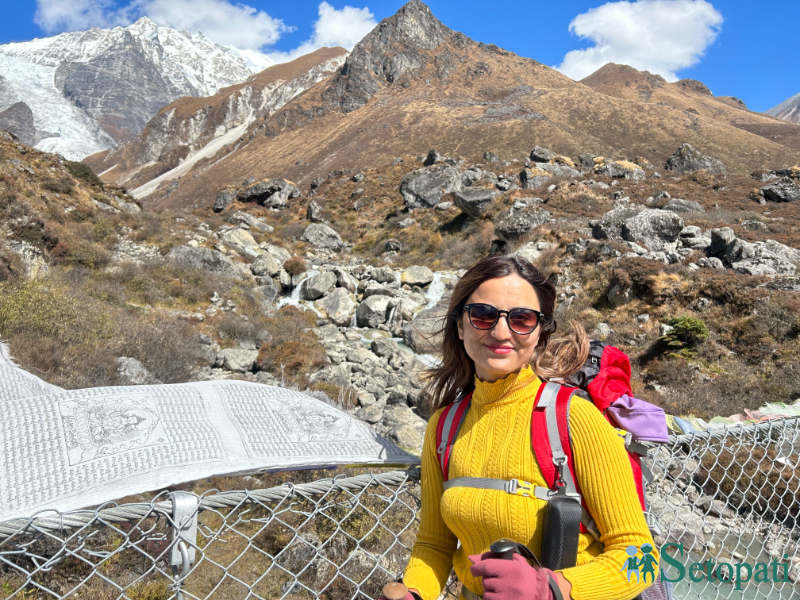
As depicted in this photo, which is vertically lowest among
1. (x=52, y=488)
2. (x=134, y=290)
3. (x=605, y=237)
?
(x=134, y=290)

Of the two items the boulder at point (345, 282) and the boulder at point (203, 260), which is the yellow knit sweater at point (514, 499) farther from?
the boulder at point (345, 282)

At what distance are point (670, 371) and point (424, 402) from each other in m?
4.78

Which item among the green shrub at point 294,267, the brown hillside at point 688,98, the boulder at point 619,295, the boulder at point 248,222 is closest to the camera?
the boulder at point 619,295

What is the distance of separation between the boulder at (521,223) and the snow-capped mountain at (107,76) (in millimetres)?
98441

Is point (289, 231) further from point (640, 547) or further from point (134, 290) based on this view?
point (640, 547)

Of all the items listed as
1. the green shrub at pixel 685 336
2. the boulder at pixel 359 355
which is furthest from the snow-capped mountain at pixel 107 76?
the green shrub at pixel 685 336

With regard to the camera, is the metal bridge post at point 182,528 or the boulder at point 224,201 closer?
the metal bridge post at point 182,528

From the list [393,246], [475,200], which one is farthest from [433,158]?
[393,246]

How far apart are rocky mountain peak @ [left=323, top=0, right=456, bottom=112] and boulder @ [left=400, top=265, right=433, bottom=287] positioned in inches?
1637

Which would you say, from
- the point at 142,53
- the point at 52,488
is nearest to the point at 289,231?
the point at 52,488

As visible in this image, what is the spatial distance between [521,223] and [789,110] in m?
141

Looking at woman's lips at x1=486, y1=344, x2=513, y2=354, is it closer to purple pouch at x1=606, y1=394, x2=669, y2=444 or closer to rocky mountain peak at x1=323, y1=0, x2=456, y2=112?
purple pouch at x1=606, y1=394, x2=669, y2=444

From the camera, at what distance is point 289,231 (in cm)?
2436

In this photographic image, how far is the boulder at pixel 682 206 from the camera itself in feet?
56.8
